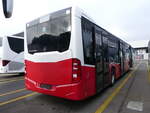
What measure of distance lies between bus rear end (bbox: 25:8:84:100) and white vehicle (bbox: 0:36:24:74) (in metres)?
6.10

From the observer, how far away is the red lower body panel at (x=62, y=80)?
3.48m

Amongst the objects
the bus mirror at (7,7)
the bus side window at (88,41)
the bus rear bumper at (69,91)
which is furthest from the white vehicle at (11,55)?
the bus mirror at (7,7)

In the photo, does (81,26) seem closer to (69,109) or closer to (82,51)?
(82,51)

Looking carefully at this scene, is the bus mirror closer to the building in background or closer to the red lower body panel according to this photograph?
the red lower body panel

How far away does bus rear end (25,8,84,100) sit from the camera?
3465 mm

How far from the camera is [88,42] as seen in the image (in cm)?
403

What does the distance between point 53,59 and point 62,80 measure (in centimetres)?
69

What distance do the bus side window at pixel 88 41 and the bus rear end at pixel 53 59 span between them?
47cm

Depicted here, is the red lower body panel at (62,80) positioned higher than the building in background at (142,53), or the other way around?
the building in background at (142,53)

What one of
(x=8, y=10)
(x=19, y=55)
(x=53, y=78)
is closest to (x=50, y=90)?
(x=53, y=78)

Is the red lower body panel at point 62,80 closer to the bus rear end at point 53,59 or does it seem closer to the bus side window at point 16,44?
the bus rear end at point 53,59

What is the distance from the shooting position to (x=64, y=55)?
11.6 ft

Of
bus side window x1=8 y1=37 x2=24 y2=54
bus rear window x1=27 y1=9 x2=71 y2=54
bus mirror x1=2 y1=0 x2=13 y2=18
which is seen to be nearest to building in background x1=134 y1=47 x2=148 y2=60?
bus side window x1=8 y1=37 x2=24 y2=54

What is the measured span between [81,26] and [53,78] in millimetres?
1770
